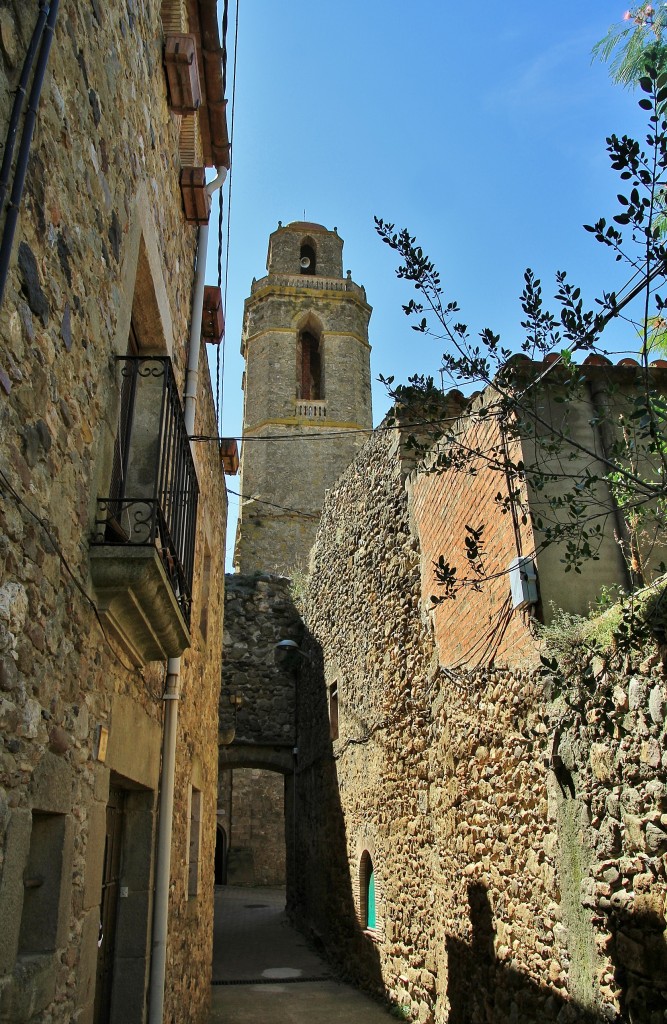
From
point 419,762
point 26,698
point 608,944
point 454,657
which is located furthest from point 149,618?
point 419,762

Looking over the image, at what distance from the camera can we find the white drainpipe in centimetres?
443

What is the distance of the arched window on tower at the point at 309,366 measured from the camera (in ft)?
87.9

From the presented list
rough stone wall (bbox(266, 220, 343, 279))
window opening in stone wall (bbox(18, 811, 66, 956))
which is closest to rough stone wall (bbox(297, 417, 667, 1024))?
window opening in stone wall (bbox(18, 811, 66, 956))

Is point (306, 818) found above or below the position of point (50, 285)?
below

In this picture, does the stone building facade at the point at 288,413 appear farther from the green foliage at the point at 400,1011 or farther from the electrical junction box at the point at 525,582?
the electrical junction box at the point at 525,582

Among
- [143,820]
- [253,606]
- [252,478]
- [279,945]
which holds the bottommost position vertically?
[279,945]

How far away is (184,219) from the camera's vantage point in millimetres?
5715

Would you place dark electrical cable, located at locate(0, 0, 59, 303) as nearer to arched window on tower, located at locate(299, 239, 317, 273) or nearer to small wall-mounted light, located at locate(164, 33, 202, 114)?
small wall-mounted light, located at locate(164, 33, 202, 114)

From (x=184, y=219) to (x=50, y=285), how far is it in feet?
11.4

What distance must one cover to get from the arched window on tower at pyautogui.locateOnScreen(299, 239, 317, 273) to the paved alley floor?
77.0ft

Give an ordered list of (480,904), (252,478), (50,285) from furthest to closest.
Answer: (252,478) → (480,904) → (50,285)

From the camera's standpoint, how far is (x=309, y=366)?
27.8 metres

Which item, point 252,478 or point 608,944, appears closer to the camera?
point 608,944

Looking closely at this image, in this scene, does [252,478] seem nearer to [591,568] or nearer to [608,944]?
[591,568]
